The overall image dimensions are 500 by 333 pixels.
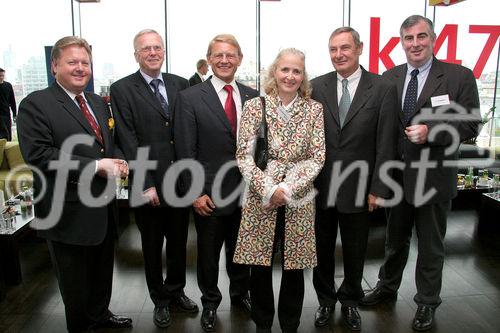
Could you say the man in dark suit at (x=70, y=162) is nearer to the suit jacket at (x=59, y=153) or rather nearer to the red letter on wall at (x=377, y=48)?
the suit jacket at (x=59, y=153)

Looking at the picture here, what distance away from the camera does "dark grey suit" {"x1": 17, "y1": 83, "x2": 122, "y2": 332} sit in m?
2.12

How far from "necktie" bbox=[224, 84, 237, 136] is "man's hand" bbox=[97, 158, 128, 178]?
0.67 metres

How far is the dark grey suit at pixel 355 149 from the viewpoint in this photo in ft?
8.01

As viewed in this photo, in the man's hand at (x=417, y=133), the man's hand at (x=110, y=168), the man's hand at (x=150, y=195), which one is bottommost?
the man's hand at (x=150, y=195)

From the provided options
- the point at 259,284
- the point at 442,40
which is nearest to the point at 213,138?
the point at 259,284

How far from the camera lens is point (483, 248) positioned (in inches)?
162

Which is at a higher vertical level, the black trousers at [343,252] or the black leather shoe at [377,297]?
the black trousers at [343,252]

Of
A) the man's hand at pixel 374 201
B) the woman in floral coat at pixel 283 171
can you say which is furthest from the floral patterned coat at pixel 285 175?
the man's hand at pixel 374 201

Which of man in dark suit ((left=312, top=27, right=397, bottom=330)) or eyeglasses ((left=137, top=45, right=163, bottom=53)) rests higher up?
eyeglasses ((left=137, top=45, right=163, bottom=53))

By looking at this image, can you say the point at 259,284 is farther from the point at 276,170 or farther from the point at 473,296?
the point at 473,296

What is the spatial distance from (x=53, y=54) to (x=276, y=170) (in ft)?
4.30

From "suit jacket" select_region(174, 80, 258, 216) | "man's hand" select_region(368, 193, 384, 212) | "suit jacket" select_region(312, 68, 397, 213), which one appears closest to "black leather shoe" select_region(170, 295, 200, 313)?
"suit jacket" select_region(174, 80, 258, 216)

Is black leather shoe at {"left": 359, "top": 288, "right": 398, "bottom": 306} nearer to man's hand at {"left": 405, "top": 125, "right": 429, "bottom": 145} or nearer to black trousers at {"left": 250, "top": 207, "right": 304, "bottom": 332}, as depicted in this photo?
black trousers at {"left": 250, "top": 207, "right": 304, "bottom": 332}

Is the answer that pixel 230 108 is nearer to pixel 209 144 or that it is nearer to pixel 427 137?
pixel 209 144
